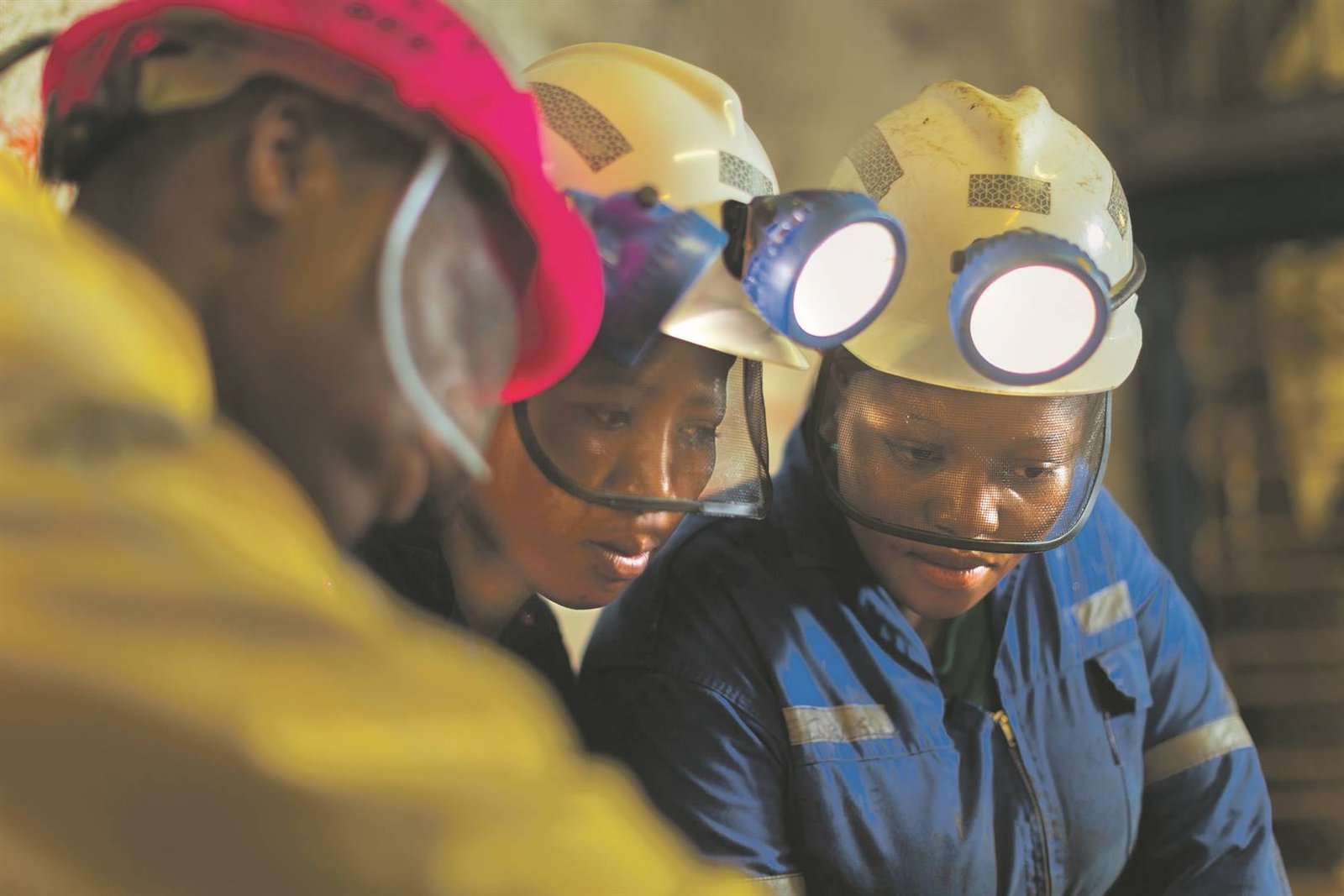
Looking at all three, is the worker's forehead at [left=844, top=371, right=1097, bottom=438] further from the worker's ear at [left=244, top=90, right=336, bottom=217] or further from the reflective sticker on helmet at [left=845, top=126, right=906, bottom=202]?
the worker's ear at [left=244, top=90, right=336, bottom=217]

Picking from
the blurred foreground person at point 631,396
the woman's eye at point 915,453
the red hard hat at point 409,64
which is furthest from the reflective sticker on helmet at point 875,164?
the red hard hat at point 409,64

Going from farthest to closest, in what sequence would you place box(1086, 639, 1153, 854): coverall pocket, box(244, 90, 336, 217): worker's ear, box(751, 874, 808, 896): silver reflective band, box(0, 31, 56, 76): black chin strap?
1. box(1086, 639, 1153, 854): coverall pocket
2. box(751, 874, 808, 896): silver reflective band
3. box(0, 31, 56, 76): black chin strap
4. box(244, 90, 336, 217): worker's ear

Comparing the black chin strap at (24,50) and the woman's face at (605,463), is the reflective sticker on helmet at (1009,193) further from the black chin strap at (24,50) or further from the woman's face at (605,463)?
the black chin strap at (24,50)

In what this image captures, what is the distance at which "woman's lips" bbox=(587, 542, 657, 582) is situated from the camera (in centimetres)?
108

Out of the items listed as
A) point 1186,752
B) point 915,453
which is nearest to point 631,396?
point 915,453

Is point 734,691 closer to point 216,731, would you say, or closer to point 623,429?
point 623,429

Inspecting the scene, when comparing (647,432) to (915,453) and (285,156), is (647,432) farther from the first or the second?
(285,156)

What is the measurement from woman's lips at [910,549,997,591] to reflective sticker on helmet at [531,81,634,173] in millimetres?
477

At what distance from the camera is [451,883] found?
48cm

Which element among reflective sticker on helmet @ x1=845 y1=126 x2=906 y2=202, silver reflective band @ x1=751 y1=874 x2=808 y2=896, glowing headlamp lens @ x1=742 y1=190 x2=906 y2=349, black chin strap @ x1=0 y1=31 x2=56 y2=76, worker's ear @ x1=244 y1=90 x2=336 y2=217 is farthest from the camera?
reflective sticker on helmet @ x1=845 y1=126 x2=906 y2=202

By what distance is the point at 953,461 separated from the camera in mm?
1165

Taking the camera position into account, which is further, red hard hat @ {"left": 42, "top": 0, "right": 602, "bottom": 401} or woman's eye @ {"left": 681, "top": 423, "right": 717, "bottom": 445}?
woman's eye @ {"left": 681, "top": 423, "right": 717, "bottom": 445}

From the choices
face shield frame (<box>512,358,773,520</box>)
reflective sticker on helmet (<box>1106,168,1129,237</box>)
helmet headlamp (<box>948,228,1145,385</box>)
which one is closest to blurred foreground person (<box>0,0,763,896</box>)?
face shield frame (<box>512,358,773,520</box>)

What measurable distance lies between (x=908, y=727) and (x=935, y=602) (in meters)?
0.13
